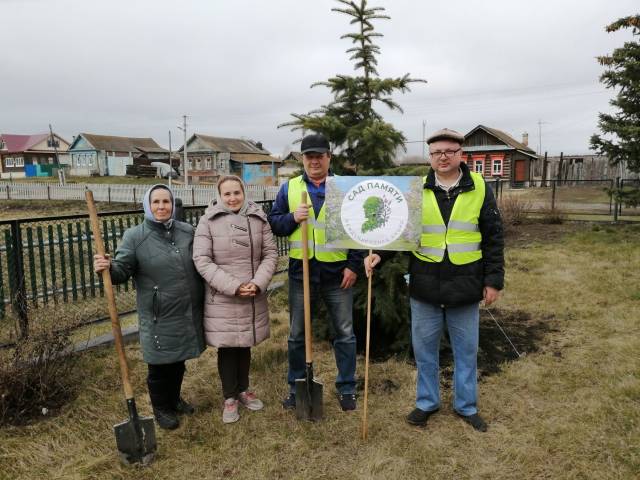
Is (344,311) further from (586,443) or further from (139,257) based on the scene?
(586,443)

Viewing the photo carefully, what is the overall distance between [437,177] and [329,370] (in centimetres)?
221

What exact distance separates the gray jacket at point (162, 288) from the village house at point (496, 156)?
36516 millimetres

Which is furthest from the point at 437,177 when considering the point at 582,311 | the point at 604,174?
the point at 604,174

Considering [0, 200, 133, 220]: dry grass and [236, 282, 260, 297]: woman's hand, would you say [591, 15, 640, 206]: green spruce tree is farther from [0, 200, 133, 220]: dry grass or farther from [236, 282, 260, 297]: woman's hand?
[0, 200, 133, 220]: dry grass

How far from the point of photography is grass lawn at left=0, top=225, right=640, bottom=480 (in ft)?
9.70

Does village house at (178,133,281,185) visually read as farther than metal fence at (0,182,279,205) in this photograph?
Yes

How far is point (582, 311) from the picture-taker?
19.7 ft

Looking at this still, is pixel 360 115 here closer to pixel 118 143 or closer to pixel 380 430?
pixel 380 430

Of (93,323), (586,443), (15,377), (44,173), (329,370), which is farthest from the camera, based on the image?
(44,173)

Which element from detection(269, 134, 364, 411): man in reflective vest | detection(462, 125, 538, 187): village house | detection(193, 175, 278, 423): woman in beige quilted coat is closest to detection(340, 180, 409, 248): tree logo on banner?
detection(269, 134, 364, 411): man in reflective vest

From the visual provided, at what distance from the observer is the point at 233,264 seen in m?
3.28

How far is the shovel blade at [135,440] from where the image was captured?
9.75ft

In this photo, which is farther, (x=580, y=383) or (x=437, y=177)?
(x=580, y=383)

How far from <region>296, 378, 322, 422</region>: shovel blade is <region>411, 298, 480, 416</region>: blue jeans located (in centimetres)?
76
